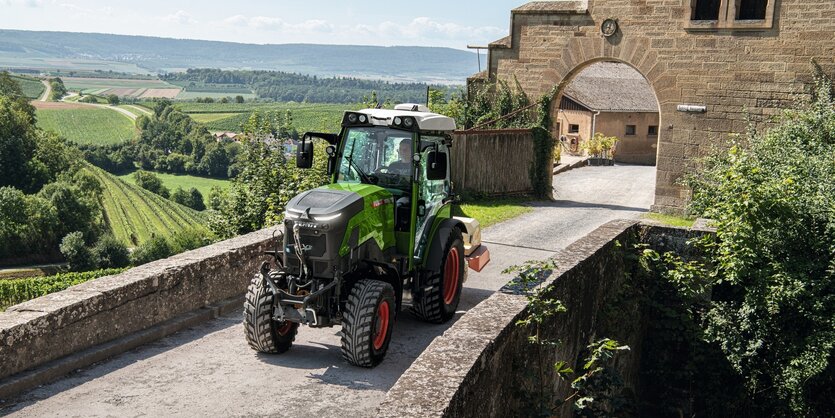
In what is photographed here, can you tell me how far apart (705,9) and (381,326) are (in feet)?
46.3

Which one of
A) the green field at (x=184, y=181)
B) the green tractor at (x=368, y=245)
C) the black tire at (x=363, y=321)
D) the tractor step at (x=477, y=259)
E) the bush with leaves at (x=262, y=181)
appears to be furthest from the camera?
the green field at (x=184, y=181)

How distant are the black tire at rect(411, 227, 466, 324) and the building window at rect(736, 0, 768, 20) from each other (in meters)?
11.6

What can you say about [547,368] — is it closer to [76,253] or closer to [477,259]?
[477,259]

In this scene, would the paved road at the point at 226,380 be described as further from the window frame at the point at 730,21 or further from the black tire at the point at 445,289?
the window frame at the point at 730,21

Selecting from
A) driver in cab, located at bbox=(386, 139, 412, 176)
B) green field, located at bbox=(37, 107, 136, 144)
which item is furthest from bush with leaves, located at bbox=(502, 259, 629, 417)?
green field, located at bbox=(37, 107, 136, 144)

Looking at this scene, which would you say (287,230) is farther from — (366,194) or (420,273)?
(420,273)

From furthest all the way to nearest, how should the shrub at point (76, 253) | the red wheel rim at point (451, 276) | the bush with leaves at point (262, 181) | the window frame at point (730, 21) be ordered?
the shrub at point (76, 253) → the window frame at point (730, 21) → the bush with leaves at point (262, 181) → the red wheel rim at point (451, 276)

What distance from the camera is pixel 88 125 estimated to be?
13300 centimetres

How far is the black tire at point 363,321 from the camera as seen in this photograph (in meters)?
7.43

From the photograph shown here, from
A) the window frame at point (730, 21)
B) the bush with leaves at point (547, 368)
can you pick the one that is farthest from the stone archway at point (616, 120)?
the bush with leaves at point (547, 368)

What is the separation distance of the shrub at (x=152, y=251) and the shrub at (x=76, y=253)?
136 inches

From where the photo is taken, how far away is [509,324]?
20.8 ft

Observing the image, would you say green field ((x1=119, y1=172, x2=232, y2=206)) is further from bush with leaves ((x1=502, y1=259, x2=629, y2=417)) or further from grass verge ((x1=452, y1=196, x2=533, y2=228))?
bush with leaves ((x1=502, y1=259, x2=629, y2=417))

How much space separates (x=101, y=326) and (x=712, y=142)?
49.3ft
